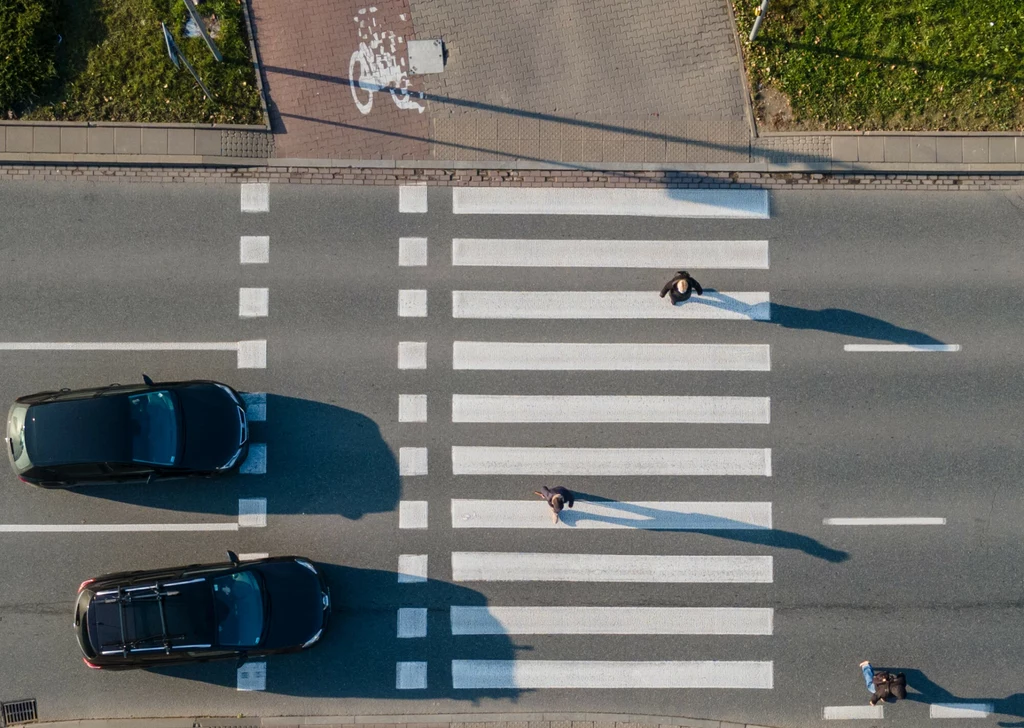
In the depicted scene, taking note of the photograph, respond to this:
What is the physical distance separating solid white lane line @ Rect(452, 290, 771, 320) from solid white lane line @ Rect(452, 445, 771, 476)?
2.62m

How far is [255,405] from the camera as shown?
14.0 metres

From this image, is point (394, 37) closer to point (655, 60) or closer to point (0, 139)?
point (655, 60)

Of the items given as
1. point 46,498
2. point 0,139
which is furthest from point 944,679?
point 0,139

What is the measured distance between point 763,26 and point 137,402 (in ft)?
46.6

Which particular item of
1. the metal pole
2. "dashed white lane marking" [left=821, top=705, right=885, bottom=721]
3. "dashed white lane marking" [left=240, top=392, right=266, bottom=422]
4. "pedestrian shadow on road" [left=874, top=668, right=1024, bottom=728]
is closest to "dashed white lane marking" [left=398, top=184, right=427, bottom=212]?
"dashed white lane marking" [left=240, top=392, right=266, bottom=422]

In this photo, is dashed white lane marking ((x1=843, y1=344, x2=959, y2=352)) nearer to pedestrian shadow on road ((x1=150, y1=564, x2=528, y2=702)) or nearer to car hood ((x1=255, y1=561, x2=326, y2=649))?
pedestrian shadow on road ((x1=150, y1=564, x2=528, y2=702))

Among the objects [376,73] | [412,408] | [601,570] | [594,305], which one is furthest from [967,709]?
[376,73]

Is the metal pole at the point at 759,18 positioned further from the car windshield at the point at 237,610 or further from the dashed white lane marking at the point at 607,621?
the car windshield at the point at 237,610

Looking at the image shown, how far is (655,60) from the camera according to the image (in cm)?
1466

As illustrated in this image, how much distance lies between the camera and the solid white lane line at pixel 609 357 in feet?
46.4

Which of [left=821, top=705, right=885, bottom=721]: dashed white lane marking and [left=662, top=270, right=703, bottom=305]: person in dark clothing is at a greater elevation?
[left=662, top=270, right=703, bottom=305]: person in dark clothing

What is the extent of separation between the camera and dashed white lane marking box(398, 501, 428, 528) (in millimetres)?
13992

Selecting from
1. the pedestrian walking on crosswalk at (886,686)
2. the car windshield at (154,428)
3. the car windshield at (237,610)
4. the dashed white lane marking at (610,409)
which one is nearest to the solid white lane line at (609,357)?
the dashed white lane marking at (610,409)

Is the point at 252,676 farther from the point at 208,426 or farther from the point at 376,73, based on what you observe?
the point at 376,73
